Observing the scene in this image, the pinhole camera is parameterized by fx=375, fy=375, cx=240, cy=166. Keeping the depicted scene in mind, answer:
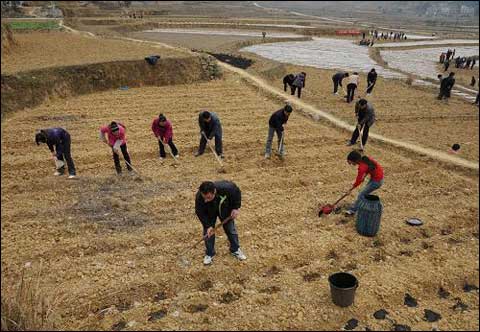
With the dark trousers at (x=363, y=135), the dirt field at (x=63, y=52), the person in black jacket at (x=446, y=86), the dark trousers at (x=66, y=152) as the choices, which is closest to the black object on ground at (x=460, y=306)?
the dark trousers at (x=363, y=135)

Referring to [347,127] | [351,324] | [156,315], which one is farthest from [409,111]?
[156,315]

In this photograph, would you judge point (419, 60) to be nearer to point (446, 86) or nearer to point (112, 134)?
point (446, 86)

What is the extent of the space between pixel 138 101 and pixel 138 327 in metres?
10.4

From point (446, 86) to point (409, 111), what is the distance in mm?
3325

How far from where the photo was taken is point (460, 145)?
10.7 metres

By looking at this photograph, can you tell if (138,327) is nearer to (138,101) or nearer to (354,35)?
(138,101)

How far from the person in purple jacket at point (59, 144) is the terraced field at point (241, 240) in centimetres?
30

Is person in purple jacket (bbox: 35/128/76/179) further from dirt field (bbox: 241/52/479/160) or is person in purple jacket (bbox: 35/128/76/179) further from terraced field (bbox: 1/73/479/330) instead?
dirt field (bbox: 241/52/479/160)

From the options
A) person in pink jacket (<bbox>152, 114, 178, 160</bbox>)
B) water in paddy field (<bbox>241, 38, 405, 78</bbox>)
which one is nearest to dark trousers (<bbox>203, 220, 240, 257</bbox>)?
person in pink jacket (<bbox>152, 114, 178, 160</bbox>)

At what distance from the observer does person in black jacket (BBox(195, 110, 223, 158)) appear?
8586mm

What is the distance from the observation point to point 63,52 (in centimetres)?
1689

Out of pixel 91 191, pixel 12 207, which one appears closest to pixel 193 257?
pixel 91 191

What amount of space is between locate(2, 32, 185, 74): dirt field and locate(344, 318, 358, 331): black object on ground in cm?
1314

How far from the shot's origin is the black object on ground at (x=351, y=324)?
459cm
